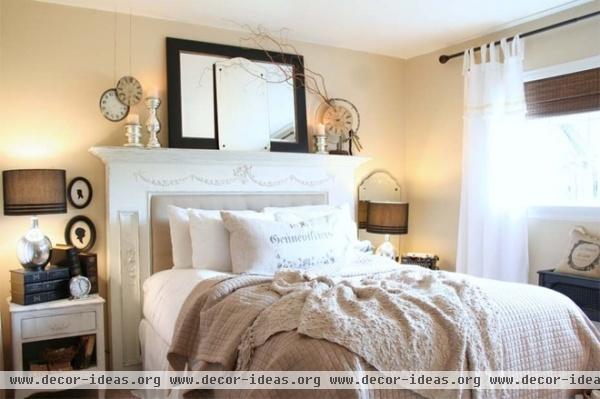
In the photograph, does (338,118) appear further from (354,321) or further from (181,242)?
(354,321)

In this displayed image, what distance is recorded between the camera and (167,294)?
265cm

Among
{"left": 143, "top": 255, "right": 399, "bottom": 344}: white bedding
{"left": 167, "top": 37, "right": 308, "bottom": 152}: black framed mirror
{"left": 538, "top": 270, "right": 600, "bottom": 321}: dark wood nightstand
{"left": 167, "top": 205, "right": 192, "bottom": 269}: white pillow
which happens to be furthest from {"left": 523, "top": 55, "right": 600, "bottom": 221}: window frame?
{"left": 167, "top": 205, "right": 192, "bottom": 269}: white pillow

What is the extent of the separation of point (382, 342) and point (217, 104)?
2408 mm

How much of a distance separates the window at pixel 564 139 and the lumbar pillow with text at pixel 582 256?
0.25 metres

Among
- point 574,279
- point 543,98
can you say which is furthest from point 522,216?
point 543,98

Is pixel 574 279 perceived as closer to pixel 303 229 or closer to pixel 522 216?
pixel 522 216

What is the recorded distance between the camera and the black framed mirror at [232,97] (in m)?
3.37

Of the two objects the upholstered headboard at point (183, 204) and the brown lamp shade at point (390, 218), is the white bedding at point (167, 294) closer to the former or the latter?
the upholstered headboard at point (183, 204)

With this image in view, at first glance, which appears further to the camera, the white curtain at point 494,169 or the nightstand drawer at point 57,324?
the white curtain at point 494,169

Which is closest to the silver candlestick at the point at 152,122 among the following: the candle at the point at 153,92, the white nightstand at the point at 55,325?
the candle at the point at 153,92

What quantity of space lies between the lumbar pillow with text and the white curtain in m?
0.36

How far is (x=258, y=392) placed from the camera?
1513 millimetres

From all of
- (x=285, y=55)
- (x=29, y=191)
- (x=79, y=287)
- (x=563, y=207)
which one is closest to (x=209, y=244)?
(x=79, y=287)

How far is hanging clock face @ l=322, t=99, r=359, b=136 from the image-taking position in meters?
3.99
